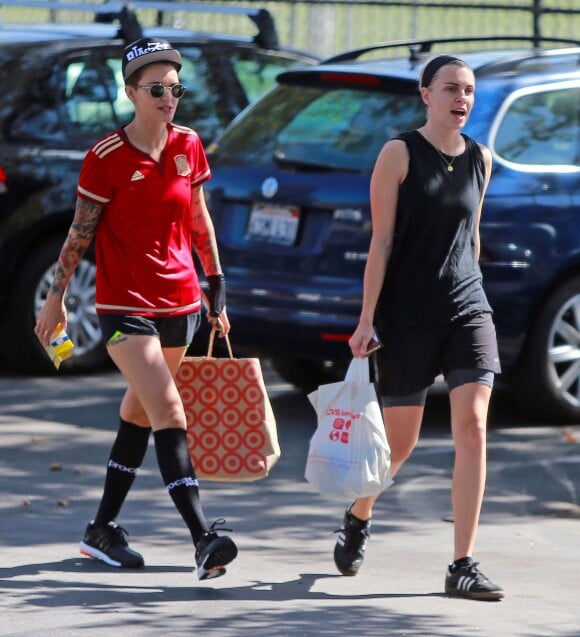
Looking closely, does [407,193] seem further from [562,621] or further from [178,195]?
[562,621]

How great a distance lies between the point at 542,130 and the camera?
28.8 ft

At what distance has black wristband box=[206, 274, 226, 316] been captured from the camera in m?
6.27

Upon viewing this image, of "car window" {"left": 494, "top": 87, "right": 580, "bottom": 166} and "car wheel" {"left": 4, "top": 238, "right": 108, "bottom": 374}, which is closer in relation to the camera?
"car window" {"left": 494, "top": 87, "right": 580, "bottom": 166}

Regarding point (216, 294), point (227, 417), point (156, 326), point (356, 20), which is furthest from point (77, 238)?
point (356, 20)

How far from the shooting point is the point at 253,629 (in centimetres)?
534

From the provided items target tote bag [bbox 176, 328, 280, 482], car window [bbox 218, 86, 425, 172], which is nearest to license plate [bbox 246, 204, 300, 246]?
car window [bbox 218, 86, 425, 172]

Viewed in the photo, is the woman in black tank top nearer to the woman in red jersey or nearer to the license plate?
the woman in red jersey

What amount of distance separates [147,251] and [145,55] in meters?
0.66

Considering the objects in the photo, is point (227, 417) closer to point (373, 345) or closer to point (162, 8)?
point (373, 345)

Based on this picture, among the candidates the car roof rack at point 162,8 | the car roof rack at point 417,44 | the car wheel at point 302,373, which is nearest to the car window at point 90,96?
the car roof rack at point 162,8

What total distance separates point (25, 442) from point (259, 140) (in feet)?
6.43

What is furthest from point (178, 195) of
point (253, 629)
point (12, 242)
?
point (12, 242)

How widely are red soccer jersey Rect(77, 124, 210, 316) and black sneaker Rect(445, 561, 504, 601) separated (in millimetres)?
1292

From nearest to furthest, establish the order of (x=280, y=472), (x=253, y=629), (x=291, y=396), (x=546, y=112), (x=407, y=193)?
1. (x=253, y=629)
2. (x=407, y=193)
3. (x=280, y=472)
4. (x=546, y=112)
5. (x=291, y=396)
